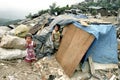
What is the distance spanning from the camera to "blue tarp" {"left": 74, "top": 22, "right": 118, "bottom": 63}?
627 centimetres

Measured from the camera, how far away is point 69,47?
6332mm

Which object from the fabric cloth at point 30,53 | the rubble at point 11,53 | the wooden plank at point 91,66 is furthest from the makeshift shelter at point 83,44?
the rubble at point 11,53

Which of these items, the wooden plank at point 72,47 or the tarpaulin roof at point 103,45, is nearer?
the wooden plank at point 72,47

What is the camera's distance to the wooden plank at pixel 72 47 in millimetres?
5809

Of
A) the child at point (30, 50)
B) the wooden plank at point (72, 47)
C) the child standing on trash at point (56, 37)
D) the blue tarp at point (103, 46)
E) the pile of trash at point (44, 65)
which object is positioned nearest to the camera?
the wooden plank at point (72, 47)

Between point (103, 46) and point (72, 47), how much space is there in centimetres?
91

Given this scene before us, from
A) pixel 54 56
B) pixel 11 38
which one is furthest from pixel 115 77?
Result: pixel 11 38

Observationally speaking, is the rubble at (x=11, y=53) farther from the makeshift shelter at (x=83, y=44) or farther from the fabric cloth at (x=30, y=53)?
the makeshift shelter at (x=83, y=44)

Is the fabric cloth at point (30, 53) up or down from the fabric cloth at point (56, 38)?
down

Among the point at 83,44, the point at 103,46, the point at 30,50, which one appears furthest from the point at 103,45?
the point at 30,50

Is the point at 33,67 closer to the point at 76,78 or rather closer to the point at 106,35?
the point at 76,78

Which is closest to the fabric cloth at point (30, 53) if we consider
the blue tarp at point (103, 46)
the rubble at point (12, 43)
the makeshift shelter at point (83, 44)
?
the makeshift shelter at point (83, 44)

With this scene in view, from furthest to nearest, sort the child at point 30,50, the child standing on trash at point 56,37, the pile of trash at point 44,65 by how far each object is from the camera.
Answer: the child standing on trash at point 56,37
the child at point 30,50
the pile of trash at point 44,65

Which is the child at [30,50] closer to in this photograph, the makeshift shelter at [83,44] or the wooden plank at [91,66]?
the makeshift shelter at [83,44]
